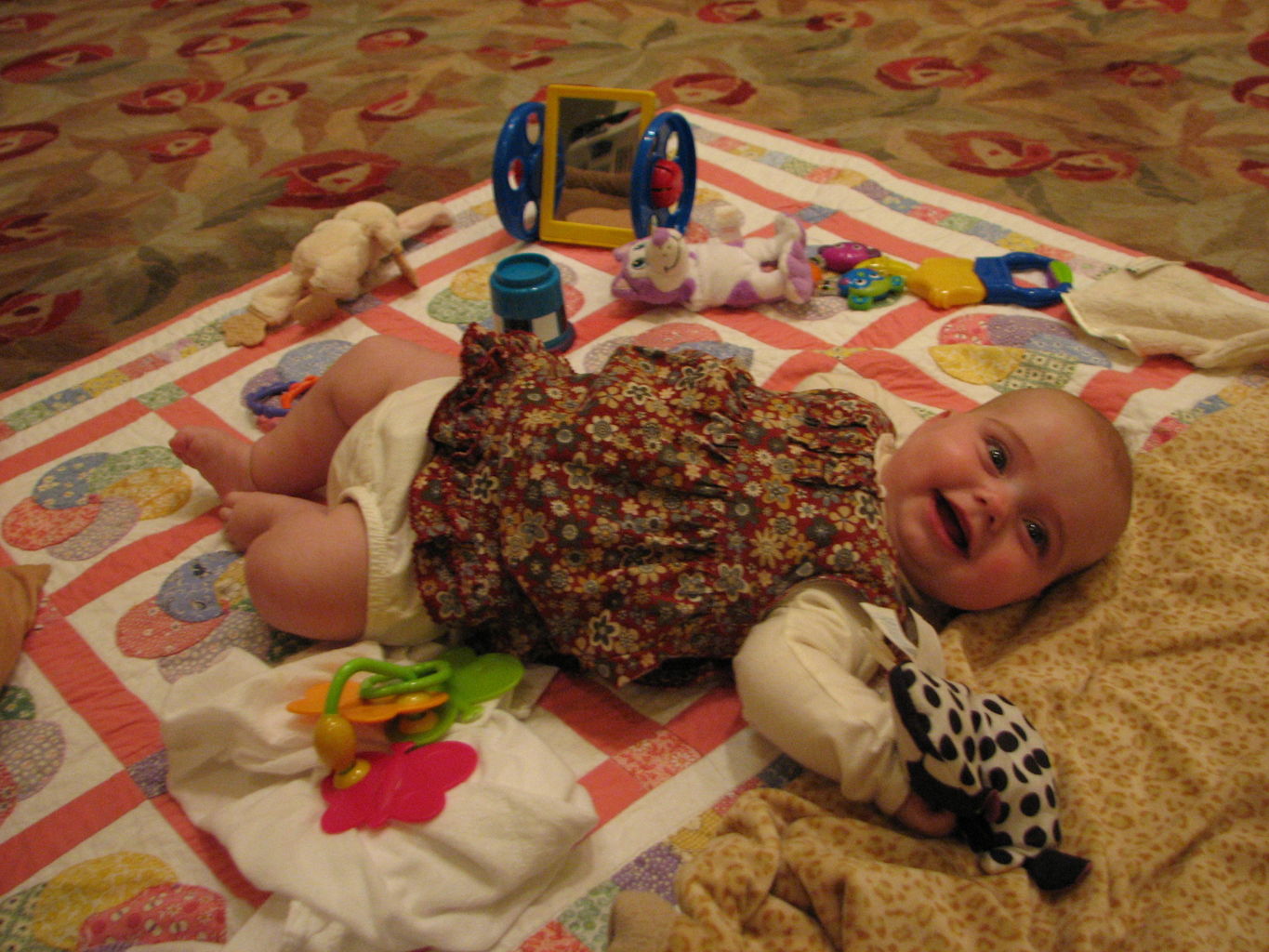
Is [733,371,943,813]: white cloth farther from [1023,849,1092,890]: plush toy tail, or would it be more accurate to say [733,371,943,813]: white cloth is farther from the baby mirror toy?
the baby mirror toy

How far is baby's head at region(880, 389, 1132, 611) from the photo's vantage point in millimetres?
807

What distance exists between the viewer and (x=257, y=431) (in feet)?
Result: 3.82

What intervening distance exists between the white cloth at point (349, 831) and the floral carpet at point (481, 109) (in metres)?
0.89

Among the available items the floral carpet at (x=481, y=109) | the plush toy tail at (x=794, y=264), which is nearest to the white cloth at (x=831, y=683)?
the plush toy tail at (x=794, y=264)

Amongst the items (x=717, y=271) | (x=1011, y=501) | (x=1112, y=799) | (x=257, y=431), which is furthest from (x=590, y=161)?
(x=1112, y=799)

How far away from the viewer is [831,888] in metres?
0.64

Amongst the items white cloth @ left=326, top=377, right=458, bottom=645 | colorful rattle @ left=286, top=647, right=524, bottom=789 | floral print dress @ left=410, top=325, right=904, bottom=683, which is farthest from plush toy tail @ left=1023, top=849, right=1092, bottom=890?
white cloth @ left=326, top=377, right=458, bottom=645

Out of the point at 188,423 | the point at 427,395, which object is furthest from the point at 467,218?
the point at 427,395

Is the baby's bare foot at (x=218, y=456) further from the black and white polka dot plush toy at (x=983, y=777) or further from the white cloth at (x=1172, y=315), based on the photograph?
the white cloth at (x=1172, y=315)

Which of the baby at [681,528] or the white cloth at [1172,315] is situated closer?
the baby at [681,528]

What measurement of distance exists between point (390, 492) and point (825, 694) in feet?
1.52

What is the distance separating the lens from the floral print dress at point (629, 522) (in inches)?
31.1

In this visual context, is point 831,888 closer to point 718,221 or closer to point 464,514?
point 464,514

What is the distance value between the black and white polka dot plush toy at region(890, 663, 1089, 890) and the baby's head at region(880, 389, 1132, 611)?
167mm
